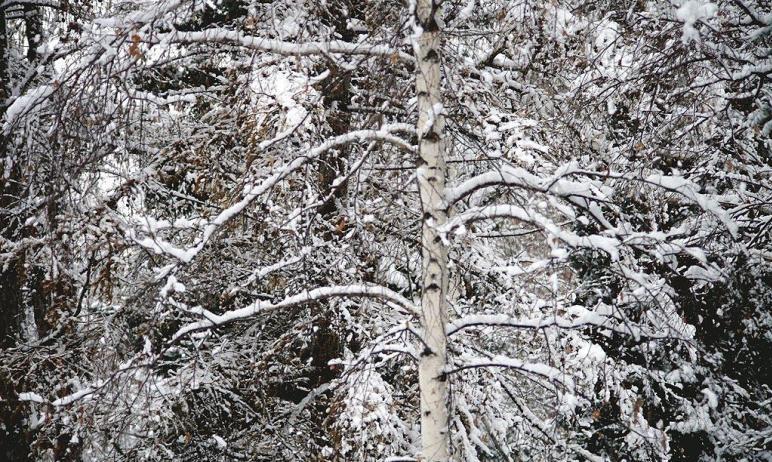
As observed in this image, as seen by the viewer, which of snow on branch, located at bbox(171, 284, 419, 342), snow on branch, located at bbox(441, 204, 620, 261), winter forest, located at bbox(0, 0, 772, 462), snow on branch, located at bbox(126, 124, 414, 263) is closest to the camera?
snow on branch, located at bbox(441, 204, 620, 261)

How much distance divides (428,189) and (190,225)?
8.33 feet

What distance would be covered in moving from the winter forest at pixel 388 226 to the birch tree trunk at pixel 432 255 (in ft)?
0.07

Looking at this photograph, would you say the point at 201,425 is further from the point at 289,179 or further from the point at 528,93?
the point at 528,93

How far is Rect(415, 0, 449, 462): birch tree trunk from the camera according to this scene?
432 cm

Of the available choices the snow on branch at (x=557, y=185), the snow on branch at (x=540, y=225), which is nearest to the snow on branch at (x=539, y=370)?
the snow on branch at (x=540, y=225)

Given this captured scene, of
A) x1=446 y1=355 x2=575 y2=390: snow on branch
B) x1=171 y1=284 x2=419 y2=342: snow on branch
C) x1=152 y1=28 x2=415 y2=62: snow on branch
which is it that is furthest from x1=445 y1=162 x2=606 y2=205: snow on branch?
x1=446 y1=355 x2=575 y2=390: snow on branch

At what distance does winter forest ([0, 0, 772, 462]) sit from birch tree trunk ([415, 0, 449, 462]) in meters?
0.02

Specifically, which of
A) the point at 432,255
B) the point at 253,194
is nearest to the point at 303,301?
the point at 253,194

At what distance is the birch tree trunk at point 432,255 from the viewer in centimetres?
432

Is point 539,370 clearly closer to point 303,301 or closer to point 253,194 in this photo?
point 303,301

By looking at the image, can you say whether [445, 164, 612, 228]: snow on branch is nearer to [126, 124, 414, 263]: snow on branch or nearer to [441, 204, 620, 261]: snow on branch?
[441, 204, 620, 261]: snow on branch

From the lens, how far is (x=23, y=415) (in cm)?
738

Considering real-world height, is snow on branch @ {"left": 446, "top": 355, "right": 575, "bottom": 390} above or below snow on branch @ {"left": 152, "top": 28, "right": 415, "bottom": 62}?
below

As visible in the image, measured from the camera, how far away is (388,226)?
19.7 ft
